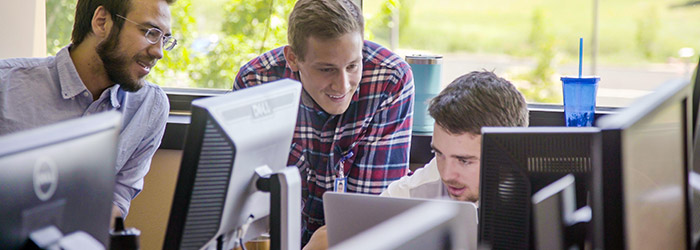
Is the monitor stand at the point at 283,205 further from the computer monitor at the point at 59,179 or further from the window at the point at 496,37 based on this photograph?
the window at the point at 496,37

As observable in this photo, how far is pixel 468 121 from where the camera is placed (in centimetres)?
181

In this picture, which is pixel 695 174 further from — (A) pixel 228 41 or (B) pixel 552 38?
(A) pixel 228 41

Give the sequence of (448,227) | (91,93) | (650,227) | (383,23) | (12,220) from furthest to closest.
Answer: (383,23) → (91,93) → (650,227) → (12,220) → (448,227)

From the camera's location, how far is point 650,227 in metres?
1.05

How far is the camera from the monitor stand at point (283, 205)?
133 cm

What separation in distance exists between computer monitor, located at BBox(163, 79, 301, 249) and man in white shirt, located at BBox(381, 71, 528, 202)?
523mm

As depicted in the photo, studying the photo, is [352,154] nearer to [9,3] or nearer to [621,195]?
[621,195]

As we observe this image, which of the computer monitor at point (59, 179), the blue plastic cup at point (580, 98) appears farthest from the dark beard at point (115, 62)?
the blue plastic cup at point (580, 98)

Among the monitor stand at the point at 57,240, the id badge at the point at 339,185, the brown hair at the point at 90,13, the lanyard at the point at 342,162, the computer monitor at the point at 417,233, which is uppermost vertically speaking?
the brown hair at the point at 90,13

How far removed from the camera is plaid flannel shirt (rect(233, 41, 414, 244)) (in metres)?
2.24

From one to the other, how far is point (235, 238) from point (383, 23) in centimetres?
176

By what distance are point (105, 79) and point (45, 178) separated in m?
1.42

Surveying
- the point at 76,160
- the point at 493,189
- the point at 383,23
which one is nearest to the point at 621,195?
the point at 493,189

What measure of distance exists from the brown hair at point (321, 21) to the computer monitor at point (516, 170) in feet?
3.26
